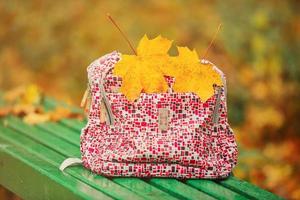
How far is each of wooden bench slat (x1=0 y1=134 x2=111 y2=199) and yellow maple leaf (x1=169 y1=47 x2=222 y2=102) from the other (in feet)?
1.67

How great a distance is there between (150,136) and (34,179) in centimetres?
48

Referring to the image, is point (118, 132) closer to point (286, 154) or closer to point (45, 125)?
point (45, 125)

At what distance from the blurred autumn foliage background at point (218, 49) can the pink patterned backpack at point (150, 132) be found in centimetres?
127

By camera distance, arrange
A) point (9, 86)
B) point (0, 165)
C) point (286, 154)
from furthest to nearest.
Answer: point (9, 86), point (286, 154), point (0, 165)

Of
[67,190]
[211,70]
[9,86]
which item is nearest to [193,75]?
[211,70]

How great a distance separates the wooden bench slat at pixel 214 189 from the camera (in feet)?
8.73

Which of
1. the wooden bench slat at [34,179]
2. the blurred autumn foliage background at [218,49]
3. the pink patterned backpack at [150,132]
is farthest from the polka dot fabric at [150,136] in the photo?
the blurred autumn foliage background at [218,49]

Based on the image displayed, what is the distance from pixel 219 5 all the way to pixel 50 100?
7.19 feet

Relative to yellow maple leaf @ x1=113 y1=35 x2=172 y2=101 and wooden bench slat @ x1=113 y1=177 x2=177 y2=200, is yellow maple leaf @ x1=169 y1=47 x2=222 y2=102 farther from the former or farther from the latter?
wooden bench slat @ x1=113 y1=177 x2=177 y2=200

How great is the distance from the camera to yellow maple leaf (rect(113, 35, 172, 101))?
2.73m

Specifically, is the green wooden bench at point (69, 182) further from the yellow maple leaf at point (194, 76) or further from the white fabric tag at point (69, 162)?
the yellow maple leaf at point (194, 76)

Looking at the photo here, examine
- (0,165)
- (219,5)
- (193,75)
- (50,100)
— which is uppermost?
(219,5)

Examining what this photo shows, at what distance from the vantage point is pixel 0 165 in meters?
3.19

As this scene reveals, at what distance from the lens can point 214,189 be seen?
2721mm
